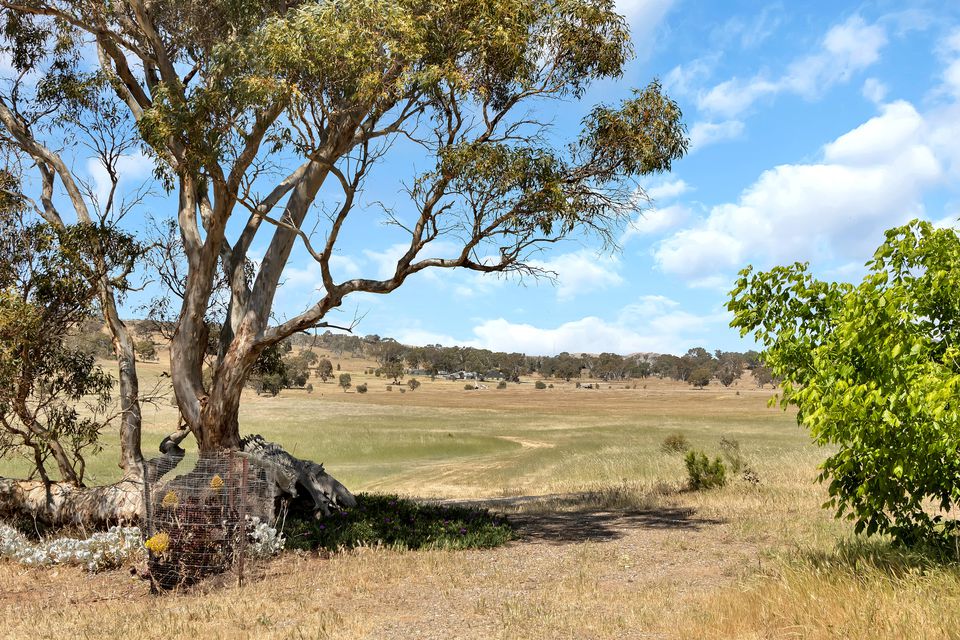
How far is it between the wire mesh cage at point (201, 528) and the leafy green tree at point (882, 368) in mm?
6583

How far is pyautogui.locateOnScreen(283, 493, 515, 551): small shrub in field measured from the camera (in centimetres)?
1234

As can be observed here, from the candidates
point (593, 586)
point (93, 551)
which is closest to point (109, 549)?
point (93, 551)

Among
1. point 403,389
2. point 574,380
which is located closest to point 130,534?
point 403,389

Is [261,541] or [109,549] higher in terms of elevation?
[261,541]

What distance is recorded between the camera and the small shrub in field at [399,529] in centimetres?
1234

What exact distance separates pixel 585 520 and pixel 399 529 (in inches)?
157

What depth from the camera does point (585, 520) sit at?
50.0ft

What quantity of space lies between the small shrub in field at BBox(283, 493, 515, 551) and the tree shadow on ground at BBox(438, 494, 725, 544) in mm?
721

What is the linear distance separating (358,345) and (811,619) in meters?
178

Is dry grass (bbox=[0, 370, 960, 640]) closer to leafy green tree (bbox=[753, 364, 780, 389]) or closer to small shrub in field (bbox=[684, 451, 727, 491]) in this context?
small shrub in field (bbox=[684, 451, 727, 491])

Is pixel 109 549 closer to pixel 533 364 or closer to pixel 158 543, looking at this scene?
pixel 158 543

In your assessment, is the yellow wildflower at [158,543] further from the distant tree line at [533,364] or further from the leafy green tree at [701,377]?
the leafy green tree at [701,377]

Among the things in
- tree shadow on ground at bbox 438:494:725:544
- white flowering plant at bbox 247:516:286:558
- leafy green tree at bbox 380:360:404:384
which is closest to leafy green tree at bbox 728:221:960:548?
tree shadow on ground at bbox 438:494:725:544

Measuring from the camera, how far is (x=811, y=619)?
688cm
